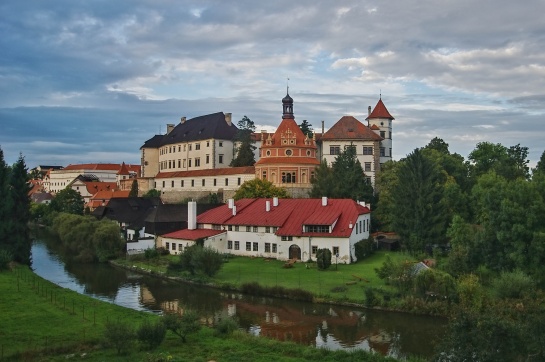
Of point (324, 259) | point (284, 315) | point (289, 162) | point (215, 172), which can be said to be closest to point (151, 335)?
point (284, 315)

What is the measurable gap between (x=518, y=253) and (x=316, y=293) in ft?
33.6

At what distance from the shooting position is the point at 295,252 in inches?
1602

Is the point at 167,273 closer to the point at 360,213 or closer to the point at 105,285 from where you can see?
the point at 105,285

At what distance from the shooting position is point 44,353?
1869 centimetres

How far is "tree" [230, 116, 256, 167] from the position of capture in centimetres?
7175

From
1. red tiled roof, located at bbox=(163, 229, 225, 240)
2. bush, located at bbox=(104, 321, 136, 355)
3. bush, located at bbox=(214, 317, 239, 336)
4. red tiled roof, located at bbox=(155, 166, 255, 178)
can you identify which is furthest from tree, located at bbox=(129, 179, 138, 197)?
bush, located at bbox=(104, 321, 136, 355)

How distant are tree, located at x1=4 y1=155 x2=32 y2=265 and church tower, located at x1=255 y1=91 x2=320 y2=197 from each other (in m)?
25.3

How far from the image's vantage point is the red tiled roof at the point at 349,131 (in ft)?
213

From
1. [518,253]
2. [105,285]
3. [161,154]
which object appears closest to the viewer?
[518,253]

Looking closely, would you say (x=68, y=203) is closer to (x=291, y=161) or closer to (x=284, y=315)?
(x=291, y=161)

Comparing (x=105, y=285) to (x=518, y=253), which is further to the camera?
(x=105, y=285)

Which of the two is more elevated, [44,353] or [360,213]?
[360,213]

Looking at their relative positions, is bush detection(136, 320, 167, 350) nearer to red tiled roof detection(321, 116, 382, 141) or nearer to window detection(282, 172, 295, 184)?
window detection(282, 172, 295, 184)

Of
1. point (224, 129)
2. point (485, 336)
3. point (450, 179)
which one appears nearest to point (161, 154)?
point (224, 129)
